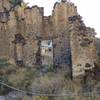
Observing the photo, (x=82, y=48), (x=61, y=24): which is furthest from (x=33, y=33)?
(x=82, y=48)

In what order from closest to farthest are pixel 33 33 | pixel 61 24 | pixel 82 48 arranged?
pixel 82 48
pixel 61 24
pixel 33 33

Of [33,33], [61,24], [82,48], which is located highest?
[61,24]

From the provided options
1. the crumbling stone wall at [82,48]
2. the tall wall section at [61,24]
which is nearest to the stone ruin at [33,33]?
the tall wall section at [61,24]

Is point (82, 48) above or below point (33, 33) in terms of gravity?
below

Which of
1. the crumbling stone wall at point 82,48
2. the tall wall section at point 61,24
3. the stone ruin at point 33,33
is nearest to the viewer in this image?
the crumbling stone wall at point 82,48

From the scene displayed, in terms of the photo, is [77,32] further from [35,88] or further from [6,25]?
[6,25]

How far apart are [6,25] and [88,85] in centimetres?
1206

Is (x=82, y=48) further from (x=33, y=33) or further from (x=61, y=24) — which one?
(x=33, y=33)

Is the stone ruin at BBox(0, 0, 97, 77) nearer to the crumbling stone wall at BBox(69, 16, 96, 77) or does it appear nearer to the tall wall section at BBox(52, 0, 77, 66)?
the tall wall section at BBox(52, 0, 77, 66)

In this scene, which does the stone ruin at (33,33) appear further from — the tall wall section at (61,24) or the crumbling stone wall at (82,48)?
the crumbling stone wall at (82,48)

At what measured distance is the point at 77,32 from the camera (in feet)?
85.6

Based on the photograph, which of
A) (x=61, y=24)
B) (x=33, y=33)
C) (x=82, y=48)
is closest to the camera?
(x=82, y=48)

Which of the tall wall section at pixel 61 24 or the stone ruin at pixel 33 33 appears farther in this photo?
the stone ruin at pixel 33 33

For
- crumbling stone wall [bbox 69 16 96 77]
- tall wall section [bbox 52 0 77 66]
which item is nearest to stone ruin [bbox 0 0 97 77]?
tall wall section [bbox 52 0 77 66]
